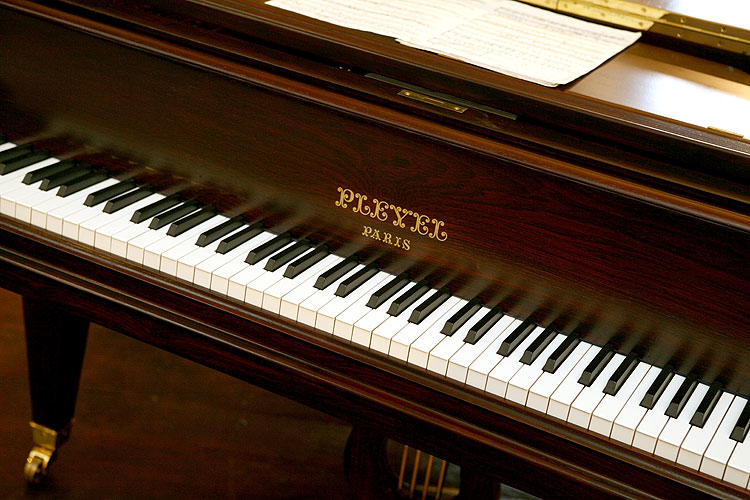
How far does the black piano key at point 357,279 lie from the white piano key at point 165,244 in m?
0.33

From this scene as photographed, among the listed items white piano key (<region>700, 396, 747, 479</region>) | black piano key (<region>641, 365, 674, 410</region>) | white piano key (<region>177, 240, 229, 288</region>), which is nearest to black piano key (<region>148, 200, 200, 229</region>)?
white piano key (<region>177, 240, 229, 288</region>)

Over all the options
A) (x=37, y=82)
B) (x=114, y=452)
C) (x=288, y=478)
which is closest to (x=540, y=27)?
(x=37, y=82)

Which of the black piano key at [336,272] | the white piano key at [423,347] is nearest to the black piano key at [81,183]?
the black piano key at [336,272]

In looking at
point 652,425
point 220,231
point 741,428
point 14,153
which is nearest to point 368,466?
point 220,231

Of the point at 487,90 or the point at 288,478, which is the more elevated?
the point at 487,90

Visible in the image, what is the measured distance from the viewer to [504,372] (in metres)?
1.51

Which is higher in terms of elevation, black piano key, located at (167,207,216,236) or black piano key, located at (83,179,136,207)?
black piano key, located at (83,179,136,207)

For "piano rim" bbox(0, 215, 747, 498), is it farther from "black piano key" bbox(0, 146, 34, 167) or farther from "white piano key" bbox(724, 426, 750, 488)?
"black piano key" bbox(0, 146, 34, 167)

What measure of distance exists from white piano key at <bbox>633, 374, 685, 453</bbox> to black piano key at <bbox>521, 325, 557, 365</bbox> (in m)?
0.21

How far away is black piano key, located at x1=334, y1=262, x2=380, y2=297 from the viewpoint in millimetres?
1649

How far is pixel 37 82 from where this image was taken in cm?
197

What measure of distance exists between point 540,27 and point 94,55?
0.95 m

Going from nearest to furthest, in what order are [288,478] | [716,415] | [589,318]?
1. [716,415]
2. [589,318]
3. [288,478]

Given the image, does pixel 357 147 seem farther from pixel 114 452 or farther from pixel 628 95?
pixel 114 452
